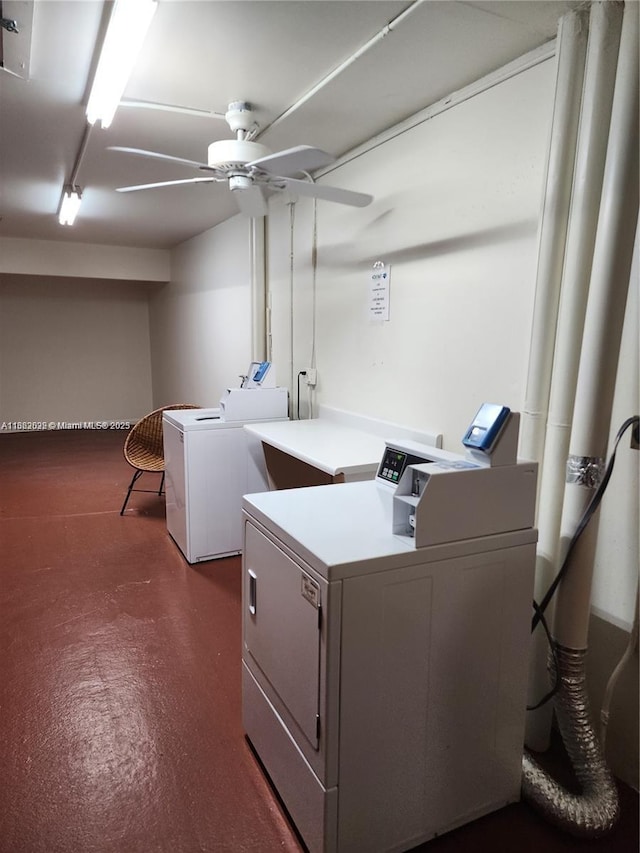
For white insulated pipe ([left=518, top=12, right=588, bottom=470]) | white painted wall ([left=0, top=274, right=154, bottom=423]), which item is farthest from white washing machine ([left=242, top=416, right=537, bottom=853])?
white painted wall ([left=0, top=274, right=154, bottom=423])

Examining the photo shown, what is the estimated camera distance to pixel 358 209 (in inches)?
122

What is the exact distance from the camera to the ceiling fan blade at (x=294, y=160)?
6.54ft

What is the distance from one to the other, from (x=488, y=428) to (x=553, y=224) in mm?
832

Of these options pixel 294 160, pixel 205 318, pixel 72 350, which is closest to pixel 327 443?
pixel 294 160

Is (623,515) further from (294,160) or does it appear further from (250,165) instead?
(250,165)

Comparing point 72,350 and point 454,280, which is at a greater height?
point 454,280

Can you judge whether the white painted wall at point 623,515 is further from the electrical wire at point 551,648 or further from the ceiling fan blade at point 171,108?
the ceiling fan blade at point 171,108

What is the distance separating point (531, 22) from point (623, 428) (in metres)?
1.43

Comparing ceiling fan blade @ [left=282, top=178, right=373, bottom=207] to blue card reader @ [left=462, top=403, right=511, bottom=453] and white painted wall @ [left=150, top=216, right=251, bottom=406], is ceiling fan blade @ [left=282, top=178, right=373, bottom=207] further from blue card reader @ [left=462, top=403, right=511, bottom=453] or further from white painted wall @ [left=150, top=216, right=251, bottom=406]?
white painted wall @ [left=150, top=216, right=251, bottom=406]

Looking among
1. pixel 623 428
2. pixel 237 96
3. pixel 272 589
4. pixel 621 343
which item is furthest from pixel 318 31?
pixel 272 589

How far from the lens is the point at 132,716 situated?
6.64 ft

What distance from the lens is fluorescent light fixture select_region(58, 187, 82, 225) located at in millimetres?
3984

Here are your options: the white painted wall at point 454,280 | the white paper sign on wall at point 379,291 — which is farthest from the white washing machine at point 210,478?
the white paper sign on wall at point 379,291

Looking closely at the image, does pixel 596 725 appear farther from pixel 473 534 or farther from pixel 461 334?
pixel 461 334
